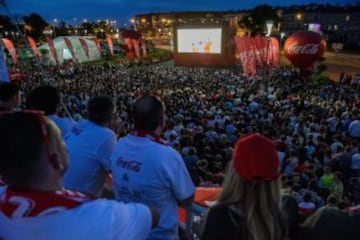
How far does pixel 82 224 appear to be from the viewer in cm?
151

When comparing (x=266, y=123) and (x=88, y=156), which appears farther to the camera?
(x=266, y=123)

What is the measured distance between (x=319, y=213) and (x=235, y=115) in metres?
11.2

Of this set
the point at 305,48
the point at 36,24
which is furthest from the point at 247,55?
the point at 36,24

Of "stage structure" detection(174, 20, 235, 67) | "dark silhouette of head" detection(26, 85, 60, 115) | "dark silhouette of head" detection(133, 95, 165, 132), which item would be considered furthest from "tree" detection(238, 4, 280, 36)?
"dark silhouette of head" detection(133, 95, 165, 132)

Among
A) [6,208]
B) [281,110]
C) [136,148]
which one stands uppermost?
[6,208]

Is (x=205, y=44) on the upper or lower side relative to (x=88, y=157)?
lower

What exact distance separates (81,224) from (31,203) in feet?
0.71

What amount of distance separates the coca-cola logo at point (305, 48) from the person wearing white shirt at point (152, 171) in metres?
22.5

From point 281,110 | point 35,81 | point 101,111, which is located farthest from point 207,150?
point 35,81

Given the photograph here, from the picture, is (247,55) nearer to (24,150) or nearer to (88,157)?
(88,157)

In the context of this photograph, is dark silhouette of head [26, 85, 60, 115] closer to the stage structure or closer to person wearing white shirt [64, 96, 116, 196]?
person wearing white shirt [64, 96, 116, 196]

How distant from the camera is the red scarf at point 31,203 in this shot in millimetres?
1452

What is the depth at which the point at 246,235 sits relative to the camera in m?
1.88

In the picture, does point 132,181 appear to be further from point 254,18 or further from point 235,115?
point 254,18
